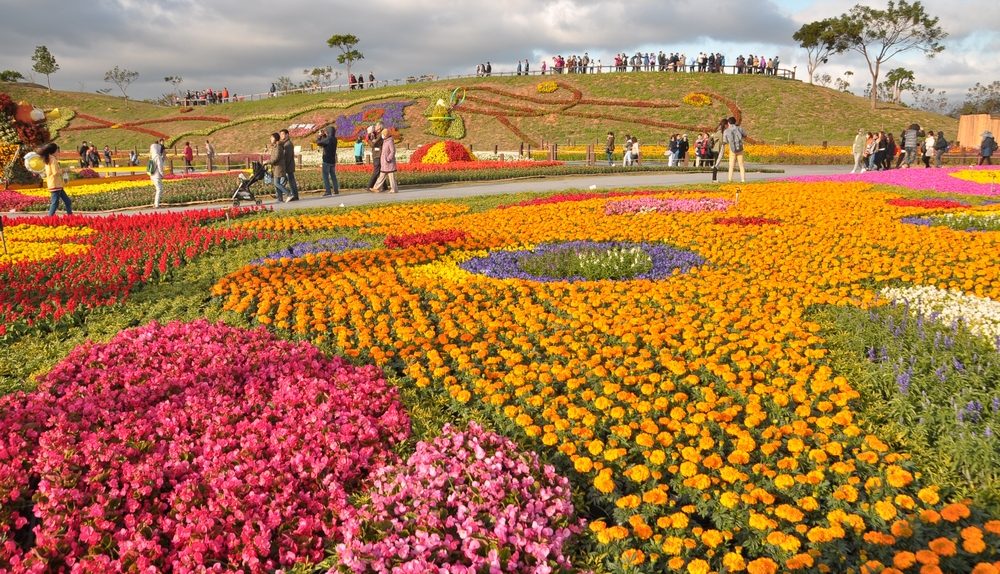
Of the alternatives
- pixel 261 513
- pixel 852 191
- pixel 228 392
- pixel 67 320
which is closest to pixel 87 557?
pixel 261 513

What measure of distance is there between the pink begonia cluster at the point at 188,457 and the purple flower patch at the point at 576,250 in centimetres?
288

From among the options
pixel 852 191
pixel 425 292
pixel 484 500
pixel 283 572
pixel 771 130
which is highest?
pixel 771 130

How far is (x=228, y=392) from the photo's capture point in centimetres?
434

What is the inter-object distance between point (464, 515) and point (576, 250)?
5433 mm

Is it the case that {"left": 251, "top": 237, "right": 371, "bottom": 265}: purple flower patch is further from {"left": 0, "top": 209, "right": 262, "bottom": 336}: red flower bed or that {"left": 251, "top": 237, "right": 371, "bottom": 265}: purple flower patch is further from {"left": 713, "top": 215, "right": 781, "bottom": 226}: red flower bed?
{"left": 713, "top": 215, "right": 781, "bottom": 226}: red flower bed

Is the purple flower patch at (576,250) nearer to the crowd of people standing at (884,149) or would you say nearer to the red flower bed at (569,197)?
the red flower bed at (569,197)

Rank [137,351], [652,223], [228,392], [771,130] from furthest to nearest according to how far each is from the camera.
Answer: [771,130], [652,223], [137,351], [228,392]

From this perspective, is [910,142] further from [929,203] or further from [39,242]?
[39,242]

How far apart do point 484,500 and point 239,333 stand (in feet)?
10.7

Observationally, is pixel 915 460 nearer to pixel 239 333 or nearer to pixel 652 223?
pixel 239 333

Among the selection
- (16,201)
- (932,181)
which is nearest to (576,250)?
(932,181)

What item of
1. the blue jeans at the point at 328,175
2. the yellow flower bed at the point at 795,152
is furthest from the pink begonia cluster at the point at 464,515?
the yellow flower bed at the point at 795,152

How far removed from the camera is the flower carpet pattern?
110 inches

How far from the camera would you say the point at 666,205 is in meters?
12.4
